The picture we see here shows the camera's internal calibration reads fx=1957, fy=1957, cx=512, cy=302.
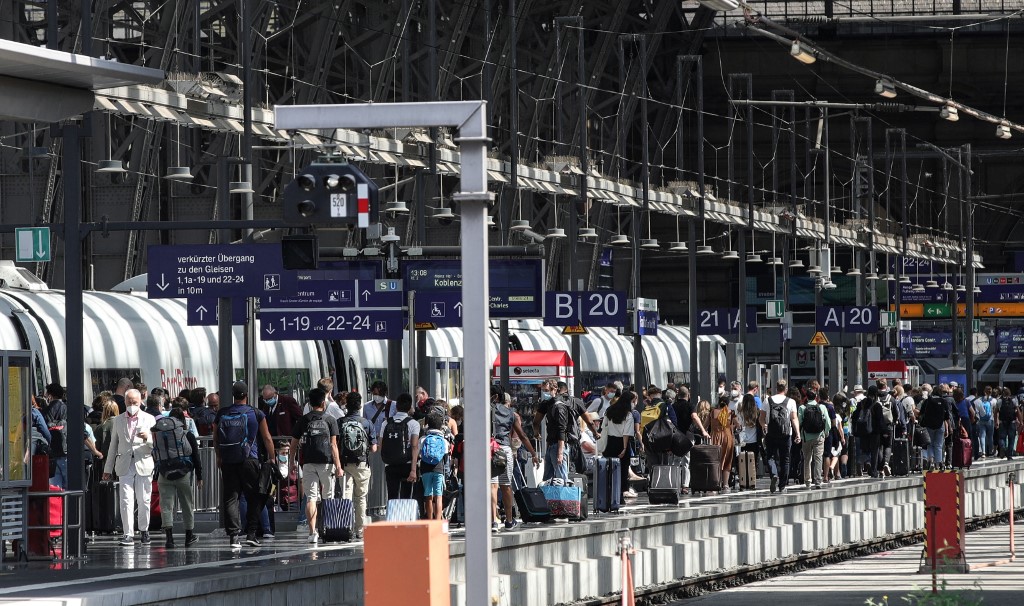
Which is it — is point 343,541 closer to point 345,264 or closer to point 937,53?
point 345,264

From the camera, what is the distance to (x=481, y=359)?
10.7m

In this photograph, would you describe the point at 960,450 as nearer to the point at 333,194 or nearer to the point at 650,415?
the point at 650,415

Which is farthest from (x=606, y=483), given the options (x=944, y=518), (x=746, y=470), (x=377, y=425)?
(x=746, y=470)

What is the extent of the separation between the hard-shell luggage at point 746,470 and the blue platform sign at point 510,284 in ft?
12.9

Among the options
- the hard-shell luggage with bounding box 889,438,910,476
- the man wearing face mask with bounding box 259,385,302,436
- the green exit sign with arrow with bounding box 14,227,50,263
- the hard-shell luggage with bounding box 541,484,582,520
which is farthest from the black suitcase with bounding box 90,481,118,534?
the hard-shell luggage with bounding box 889,438,910,476

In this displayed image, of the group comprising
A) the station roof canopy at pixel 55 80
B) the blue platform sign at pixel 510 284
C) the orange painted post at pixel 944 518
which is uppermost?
the station roof canopy at pixel 55 80

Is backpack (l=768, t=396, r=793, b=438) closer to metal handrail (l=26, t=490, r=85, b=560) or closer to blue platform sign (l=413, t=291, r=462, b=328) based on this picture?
blue platform sign (l=413, t=291, r=462, b=328)

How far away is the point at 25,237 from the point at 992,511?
2231cm

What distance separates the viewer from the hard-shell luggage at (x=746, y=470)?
98.5ft

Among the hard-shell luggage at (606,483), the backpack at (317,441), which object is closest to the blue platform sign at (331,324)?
the hard-shell luggage at (606,483)

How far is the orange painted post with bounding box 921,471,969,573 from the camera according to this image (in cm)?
2305

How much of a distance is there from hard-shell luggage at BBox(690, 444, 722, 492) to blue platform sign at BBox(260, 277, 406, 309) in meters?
4.86

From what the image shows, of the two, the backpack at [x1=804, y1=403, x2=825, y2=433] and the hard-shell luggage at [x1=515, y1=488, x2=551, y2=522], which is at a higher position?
the backpack at [x1=804, y1=403, x2=825, y2=433]

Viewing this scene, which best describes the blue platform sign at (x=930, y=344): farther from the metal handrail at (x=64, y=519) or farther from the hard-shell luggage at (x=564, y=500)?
the metal handrail at (x=64, y=519)
